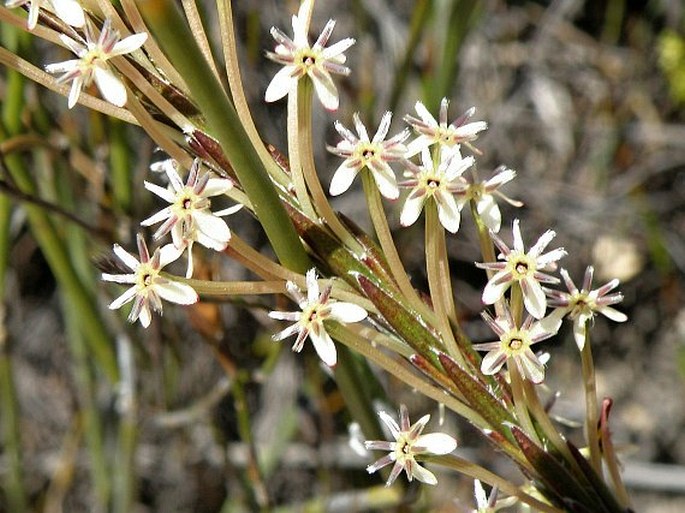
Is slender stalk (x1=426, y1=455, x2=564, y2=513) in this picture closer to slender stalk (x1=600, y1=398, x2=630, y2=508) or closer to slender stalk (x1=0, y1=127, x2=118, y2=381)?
slender stalk (x1=600, y1=398, x2=630, y2=508)


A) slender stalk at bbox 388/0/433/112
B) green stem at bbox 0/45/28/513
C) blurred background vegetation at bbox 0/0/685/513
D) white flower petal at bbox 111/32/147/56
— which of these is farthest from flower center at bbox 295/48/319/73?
blurred background vegetation at bbox 0/0/685/513

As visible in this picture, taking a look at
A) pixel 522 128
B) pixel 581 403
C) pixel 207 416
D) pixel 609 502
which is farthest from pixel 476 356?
pixel 522 128

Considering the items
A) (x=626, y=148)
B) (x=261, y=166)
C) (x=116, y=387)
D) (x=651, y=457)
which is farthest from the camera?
(x=626, y=148)

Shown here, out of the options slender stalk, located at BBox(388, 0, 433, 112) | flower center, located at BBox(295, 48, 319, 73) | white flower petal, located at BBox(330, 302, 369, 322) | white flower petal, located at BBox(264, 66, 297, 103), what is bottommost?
white flower petal, located at BBox(330, 302, 369, 322)

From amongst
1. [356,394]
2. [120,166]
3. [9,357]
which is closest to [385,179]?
[356,394]

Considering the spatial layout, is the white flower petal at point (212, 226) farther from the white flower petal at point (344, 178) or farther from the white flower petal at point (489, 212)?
the white flower petal at point (489, 212)

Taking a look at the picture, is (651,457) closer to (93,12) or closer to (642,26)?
(642,26)

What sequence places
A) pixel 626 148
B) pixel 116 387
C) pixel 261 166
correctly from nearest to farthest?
pixel 261 166 < pixel 116 387 < pixel 626 148

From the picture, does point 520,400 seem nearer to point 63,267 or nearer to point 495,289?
point 495,289
